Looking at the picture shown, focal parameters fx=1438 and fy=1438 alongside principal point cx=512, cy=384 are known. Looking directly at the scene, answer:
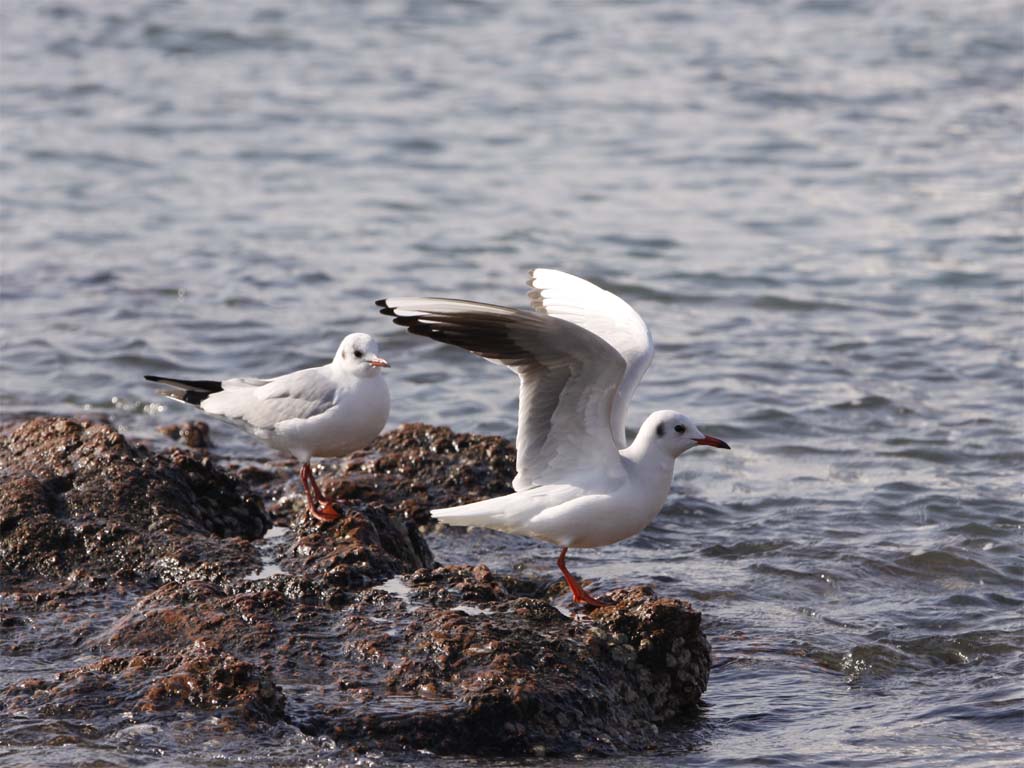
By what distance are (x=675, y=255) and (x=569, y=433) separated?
757 centimetres

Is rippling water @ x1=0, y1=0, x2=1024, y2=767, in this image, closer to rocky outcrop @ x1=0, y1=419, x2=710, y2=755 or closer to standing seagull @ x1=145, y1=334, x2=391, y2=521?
rocky outcrop @ x1=0, y1=419, x2=710, y2=755

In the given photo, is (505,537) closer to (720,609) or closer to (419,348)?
(720,609)

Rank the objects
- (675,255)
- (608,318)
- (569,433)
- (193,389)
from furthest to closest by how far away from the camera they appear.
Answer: (675,255)
(193,389)
(608,318)
(569,433)

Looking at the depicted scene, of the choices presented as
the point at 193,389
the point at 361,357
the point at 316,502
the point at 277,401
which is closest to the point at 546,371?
the point at 361,357

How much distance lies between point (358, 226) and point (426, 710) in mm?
9570

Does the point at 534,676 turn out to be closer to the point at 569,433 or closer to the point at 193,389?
the point at 569,433

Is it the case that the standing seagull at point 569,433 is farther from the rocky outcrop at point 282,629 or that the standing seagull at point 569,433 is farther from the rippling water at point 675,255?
the rippling water at point 675,255

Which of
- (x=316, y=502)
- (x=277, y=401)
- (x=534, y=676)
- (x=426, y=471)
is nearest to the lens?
(x=534, y=676)

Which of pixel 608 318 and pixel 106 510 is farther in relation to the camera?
pixel 608 318

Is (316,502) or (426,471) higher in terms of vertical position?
(316,502)

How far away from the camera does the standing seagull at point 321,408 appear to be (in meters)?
6.69

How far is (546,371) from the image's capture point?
5.73 meters

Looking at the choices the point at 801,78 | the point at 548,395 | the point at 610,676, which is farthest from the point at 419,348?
the point at 801,78

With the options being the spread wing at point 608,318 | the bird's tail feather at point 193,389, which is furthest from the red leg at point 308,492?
the spread wing at point 608,318
